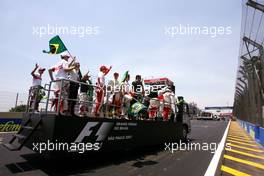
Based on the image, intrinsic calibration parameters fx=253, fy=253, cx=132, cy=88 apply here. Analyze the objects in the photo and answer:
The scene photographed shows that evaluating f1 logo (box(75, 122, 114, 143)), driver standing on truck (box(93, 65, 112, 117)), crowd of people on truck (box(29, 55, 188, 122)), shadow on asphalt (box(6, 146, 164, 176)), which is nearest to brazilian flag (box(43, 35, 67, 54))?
crowd of people on truck (box(29, 55, 188, 122))

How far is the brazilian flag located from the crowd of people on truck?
0.21m

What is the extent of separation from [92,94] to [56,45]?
186 centimetres

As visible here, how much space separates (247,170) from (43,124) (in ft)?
18.2

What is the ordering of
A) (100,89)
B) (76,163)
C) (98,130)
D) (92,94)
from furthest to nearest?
(92,94) → (100,89) → (76,163) → (98,130)

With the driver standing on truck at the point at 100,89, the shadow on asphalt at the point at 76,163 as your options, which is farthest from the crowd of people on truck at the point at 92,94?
the shadow on asphalt at the point at 76,163

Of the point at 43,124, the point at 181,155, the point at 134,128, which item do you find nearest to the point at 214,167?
the point at 181,155

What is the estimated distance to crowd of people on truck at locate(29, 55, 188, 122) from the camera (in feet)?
20.9

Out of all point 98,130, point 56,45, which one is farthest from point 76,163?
point 56,45

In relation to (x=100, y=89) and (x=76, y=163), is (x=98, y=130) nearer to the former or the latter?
(x=76, y=163)

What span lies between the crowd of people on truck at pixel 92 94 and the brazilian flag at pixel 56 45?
8.2 inches

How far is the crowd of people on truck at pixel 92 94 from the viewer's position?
6367 millimetres

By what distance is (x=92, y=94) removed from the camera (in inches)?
317

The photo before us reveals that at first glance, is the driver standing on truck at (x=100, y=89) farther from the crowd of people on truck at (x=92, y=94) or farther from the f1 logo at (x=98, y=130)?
the f1 logo at (x=98, y=130)

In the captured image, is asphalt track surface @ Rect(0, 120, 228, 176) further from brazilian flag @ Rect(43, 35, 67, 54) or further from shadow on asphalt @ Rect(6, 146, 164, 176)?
brazilian flag @ Rect(43, 35, 67, 54)
